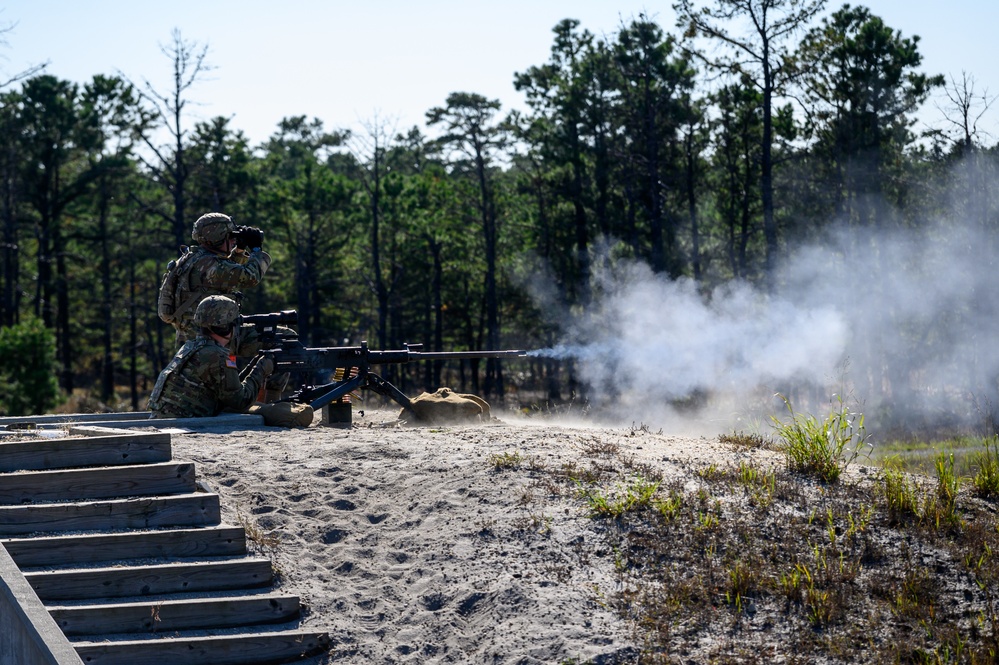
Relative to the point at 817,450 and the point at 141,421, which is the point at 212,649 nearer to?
the point at 141,421

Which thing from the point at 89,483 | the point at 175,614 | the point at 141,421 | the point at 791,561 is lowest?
the point at 175,614

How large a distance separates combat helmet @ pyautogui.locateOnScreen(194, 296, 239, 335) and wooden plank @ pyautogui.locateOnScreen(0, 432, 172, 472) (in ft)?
10.2

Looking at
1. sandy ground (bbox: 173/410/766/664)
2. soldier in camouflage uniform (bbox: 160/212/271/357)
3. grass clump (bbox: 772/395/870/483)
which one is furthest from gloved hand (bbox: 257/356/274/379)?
grass clump (bbox: 772/395/870/483)

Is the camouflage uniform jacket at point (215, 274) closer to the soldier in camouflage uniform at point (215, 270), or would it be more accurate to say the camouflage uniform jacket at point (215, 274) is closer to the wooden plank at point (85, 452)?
the soldier in camouflage uniform at point (215, 270)

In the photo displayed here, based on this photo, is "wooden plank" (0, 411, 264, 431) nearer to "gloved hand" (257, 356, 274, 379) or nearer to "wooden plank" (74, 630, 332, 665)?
"gloved hand" (257, 356, 274, 379)

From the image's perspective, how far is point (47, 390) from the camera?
101 ft

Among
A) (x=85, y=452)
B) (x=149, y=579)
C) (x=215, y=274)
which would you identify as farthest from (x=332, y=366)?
(x=149, y=579)

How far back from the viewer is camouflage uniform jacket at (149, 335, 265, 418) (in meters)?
11.9

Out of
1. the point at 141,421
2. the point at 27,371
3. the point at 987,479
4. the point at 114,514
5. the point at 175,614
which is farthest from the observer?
the point at 27,371

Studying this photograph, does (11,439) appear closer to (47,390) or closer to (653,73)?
(47,390)

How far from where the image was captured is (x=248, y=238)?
12.7m

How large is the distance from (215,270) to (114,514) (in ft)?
15.5

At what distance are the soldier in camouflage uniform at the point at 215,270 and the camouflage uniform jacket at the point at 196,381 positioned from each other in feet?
1.34

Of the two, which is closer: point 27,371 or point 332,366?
point 332,366
